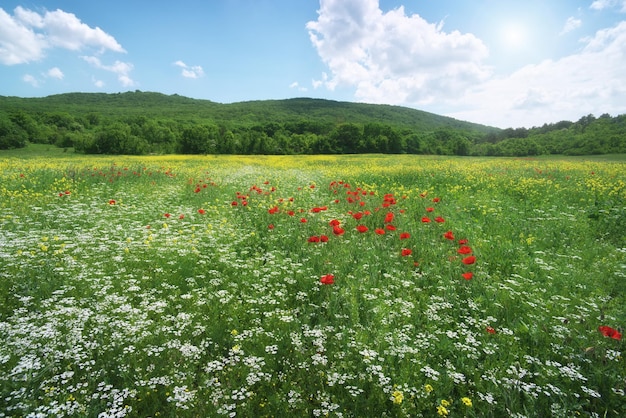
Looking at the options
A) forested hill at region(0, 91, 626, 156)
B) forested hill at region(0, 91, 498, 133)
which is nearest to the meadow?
forested hill at region(0, 91, 626, 156)

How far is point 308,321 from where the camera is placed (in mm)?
3869

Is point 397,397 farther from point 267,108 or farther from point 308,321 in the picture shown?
point 267,108

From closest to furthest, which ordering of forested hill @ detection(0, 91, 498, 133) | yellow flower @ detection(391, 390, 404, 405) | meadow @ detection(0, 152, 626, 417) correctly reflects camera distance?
yellow flower @ detection(391, 390, 404, 405) → meadow @ detection(0, 152, 626, 417) → forested hill @ detection(0, 91, 498, 133)

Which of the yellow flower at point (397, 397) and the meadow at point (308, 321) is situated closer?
the yellow flower at point (397, 397)

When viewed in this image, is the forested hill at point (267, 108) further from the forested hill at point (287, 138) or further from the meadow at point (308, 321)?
the meadow at point (308, 321)

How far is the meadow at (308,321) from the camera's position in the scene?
9.16 ft

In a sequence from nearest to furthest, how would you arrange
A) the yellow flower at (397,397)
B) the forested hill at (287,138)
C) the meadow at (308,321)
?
the yellow flower at (397,397)
the meadow at (308,321)
the forested hill at (287,138)

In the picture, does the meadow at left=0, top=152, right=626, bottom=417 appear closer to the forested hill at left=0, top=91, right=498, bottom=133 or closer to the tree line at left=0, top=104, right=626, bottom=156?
the tree line at left=0, top=104, right=626, bottom=156

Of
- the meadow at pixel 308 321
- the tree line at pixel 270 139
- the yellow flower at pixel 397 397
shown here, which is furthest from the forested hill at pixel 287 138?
the yellow flower at pixel 397 397

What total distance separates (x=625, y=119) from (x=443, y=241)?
8909 cm

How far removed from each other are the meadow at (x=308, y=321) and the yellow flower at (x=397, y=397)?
8cm

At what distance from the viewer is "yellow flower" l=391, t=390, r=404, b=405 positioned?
Result: 2570 millimetres

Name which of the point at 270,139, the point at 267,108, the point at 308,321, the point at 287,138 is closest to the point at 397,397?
the point at 308,321

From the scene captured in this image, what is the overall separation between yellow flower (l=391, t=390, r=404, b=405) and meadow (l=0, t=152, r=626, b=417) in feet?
0.26
